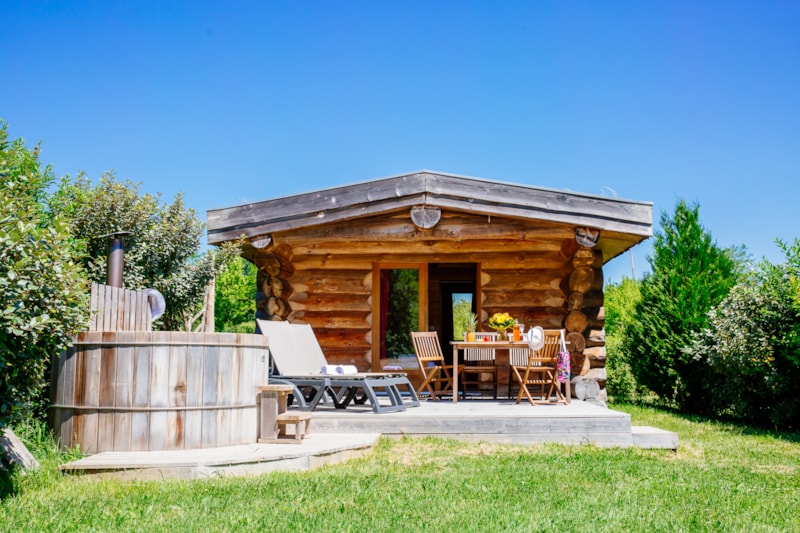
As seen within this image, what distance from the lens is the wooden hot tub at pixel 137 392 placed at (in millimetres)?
5180

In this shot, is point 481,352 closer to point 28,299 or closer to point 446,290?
A: point 446,290

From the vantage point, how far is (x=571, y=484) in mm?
4820

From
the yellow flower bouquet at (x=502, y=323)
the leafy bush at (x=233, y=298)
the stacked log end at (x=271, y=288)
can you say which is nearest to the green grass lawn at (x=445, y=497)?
the yellow flower bouquet at (x=502, y=323)

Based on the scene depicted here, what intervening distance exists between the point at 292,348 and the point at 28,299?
12.1 feet

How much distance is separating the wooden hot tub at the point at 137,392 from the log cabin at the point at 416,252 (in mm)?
3885

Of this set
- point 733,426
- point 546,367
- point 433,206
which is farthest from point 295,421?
point 733,426

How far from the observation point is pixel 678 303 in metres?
11.4

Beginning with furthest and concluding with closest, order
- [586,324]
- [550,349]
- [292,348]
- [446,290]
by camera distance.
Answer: [446,290] < [586,324] < [550,349] < [292,348]

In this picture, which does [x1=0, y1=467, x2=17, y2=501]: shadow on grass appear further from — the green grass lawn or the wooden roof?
the wooden roof

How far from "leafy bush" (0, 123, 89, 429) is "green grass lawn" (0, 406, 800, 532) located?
2.34 feet

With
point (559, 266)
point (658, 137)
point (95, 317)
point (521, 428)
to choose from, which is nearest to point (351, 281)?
point (559, 266)

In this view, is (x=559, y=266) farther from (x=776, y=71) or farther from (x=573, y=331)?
(x=776, y=71)

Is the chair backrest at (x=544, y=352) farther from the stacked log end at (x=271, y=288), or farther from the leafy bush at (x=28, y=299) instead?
the leafy bush at (x=28, y=299)

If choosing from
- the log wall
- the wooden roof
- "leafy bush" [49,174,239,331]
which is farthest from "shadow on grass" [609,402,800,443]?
"leafy bush" [49,174,239,331]
